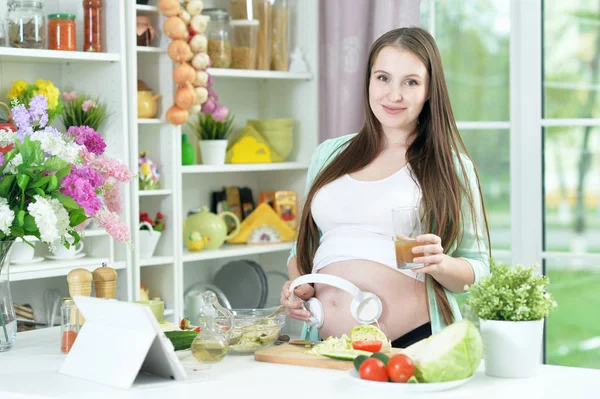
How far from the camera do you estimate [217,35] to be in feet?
12.0

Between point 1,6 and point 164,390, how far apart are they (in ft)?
6.61

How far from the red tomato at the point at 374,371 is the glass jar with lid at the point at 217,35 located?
7.42ft

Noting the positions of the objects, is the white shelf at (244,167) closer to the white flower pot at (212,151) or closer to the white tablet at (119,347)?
the white flower pot at (212,151)

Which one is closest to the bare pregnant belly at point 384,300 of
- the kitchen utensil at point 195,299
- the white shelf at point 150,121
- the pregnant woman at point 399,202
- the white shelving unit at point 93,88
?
the pregnant woman at point 399,202

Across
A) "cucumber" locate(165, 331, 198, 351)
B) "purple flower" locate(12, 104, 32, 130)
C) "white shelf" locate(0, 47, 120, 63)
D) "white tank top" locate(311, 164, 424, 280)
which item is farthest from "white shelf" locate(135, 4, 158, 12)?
"cucumber" locate(165, 331, 198, 351)

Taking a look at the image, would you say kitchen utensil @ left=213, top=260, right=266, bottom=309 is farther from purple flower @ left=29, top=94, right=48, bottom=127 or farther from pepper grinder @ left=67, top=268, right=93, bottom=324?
purple flower @ left=29, top=94, right=48, bottom=127

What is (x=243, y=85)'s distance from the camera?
4113mm

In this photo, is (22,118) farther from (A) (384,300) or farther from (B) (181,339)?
(A) (384,300)

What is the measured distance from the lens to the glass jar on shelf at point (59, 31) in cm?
313

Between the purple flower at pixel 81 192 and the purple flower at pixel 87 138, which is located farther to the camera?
the purple flower at pixel 87 138

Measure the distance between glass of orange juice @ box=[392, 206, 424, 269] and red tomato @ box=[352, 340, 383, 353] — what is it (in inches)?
9.8

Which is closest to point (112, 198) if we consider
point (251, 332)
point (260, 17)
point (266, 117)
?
point (251, 332)

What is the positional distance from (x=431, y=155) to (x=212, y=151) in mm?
1461

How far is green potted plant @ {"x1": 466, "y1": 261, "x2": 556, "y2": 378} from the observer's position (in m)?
1.68
